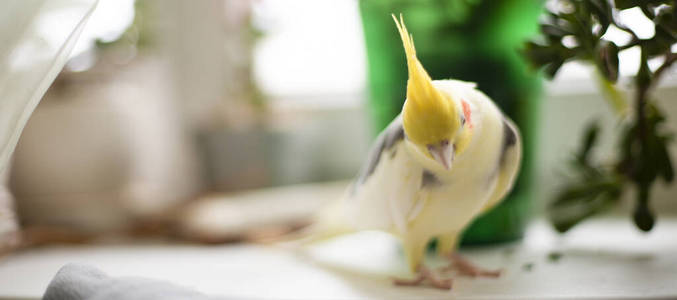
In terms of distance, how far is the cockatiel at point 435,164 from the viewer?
0.37 metres

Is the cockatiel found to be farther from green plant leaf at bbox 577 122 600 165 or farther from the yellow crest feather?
green plant leaf at bbox 577 122 600 165

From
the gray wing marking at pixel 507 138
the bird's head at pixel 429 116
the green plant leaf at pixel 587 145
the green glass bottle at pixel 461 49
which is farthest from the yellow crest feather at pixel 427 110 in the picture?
the green plant leaf at pixel 587 145

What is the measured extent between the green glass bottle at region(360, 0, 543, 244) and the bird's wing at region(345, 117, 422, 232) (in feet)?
0.38

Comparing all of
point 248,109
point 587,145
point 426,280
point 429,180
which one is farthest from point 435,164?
point 248,109

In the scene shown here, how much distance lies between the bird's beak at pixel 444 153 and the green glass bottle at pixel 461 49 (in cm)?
21

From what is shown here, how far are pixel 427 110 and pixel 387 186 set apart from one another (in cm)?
12

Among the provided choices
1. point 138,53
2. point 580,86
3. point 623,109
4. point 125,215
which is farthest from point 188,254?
point 580,86

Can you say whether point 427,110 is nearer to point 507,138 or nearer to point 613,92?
point 507,138

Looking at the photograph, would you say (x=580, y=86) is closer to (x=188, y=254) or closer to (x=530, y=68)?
(x=530, y=68)

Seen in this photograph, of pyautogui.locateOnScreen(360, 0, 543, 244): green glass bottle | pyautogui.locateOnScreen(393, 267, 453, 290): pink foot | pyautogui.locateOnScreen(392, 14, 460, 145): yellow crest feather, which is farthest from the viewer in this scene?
pyautogui.locateOnScreen(360, 0, 543, 244): green glass bottle

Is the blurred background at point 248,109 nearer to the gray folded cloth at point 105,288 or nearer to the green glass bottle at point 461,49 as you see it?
the green glass bottle at point 461,49

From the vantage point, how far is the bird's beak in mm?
372

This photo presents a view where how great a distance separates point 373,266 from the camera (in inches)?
23.5

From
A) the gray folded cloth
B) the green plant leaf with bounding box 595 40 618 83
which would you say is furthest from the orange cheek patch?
the gray folded cloth
